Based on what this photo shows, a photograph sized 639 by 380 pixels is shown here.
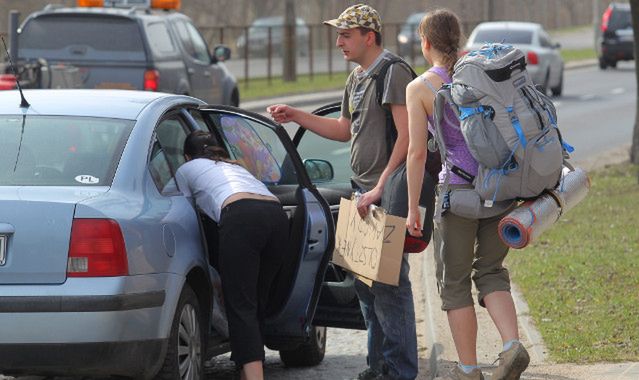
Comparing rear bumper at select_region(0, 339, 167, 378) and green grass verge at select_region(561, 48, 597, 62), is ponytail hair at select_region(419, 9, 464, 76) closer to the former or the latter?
rear bumper at select_region(0, 339, 167, 378)

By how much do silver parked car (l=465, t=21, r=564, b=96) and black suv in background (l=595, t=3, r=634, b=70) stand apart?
11.3 metres

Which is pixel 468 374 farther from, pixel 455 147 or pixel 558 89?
pixel 558 89

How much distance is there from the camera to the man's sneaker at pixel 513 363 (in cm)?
602

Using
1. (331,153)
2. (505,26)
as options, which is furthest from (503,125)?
(505,26)

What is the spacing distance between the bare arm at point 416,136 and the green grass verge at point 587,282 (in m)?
1.57

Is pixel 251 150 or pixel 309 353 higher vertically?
pixel 251 150

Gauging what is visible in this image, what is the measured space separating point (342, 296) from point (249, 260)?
0.95m

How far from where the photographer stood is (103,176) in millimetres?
5852

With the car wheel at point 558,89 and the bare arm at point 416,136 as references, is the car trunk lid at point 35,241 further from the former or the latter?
the car wheel at point 558,89

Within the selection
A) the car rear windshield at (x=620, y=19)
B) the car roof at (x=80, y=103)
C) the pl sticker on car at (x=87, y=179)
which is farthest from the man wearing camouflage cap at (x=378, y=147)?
the car rear windshield at (x=620, y=19)

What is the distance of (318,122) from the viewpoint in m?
6.91

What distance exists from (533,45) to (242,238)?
83.1ft

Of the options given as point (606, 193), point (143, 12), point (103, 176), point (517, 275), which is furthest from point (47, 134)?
point (143, 12)

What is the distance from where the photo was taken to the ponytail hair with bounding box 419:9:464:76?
20.3 ft
